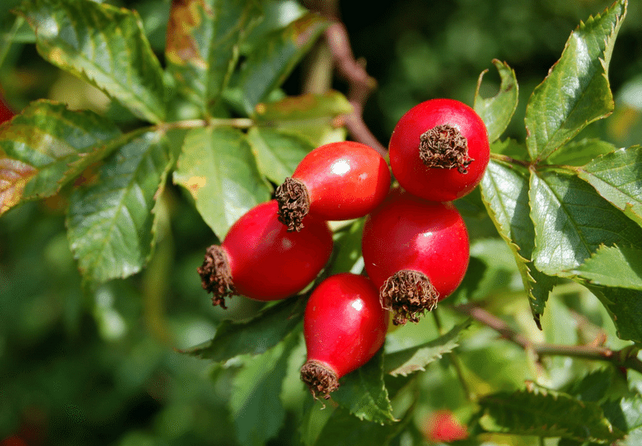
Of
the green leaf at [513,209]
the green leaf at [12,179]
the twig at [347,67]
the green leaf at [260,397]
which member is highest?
the green leaf at [12,179]

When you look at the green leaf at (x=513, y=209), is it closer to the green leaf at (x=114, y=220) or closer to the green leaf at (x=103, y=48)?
the green leaf at (x=114, y=220)

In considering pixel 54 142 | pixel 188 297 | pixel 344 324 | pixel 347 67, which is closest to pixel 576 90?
pixel 344 324

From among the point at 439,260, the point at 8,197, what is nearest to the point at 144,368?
the point at 8,197

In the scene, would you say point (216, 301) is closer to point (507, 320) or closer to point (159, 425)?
point (507, 320)

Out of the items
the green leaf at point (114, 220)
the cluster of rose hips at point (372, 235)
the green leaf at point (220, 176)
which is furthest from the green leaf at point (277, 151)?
the cluster of rose hips at point (372, 235)

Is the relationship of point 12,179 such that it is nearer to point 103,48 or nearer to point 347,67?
point 103,48

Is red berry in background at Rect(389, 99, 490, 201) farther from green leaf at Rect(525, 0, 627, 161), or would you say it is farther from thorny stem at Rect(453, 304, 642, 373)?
thorny stem at Rect(453, 304, 642, 373)
